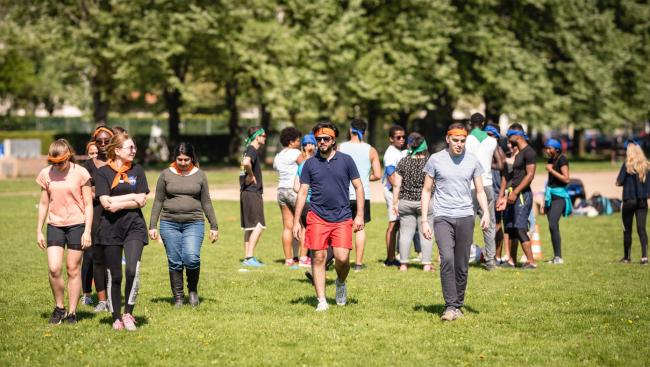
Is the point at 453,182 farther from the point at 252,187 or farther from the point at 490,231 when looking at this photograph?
the point at 252,187

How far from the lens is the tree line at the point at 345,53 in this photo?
40.0 meters

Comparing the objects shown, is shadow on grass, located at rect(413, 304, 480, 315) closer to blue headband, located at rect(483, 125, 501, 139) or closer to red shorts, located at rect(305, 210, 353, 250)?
red shorts, located at rect(305, 210, 353, 250)

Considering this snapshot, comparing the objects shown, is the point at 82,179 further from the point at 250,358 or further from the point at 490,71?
the point at 490,71

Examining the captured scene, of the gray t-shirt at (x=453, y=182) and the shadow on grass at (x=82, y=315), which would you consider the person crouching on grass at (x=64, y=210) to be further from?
the gray t-shirt at (x=453, y=182)

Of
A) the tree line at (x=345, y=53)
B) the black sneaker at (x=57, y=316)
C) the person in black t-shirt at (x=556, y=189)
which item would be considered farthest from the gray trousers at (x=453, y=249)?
the tree line at (x=345, y=53)

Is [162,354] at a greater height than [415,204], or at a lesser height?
lesser

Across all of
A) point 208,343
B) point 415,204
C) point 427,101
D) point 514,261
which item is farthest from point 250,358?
point 427,101

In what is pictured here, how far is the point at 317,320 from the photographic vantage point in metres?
10.0

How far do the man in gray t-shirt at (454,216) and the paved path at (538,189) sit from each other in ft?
59.6

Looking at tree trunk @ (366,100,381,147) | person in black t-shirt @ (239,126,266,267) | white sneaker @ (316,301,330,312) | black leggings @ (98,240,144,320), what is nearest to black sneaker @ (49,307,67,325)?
black leggings @ (98,240,144,320)

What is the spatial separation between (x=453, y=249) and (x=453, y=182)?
72 centimetres

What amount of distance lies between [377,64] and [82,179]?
32.8 m

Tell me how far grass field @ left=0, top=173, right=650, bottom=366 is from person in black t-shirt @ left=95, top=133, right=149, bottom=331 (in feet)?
1.14

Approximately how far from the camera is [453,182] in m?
10.1
